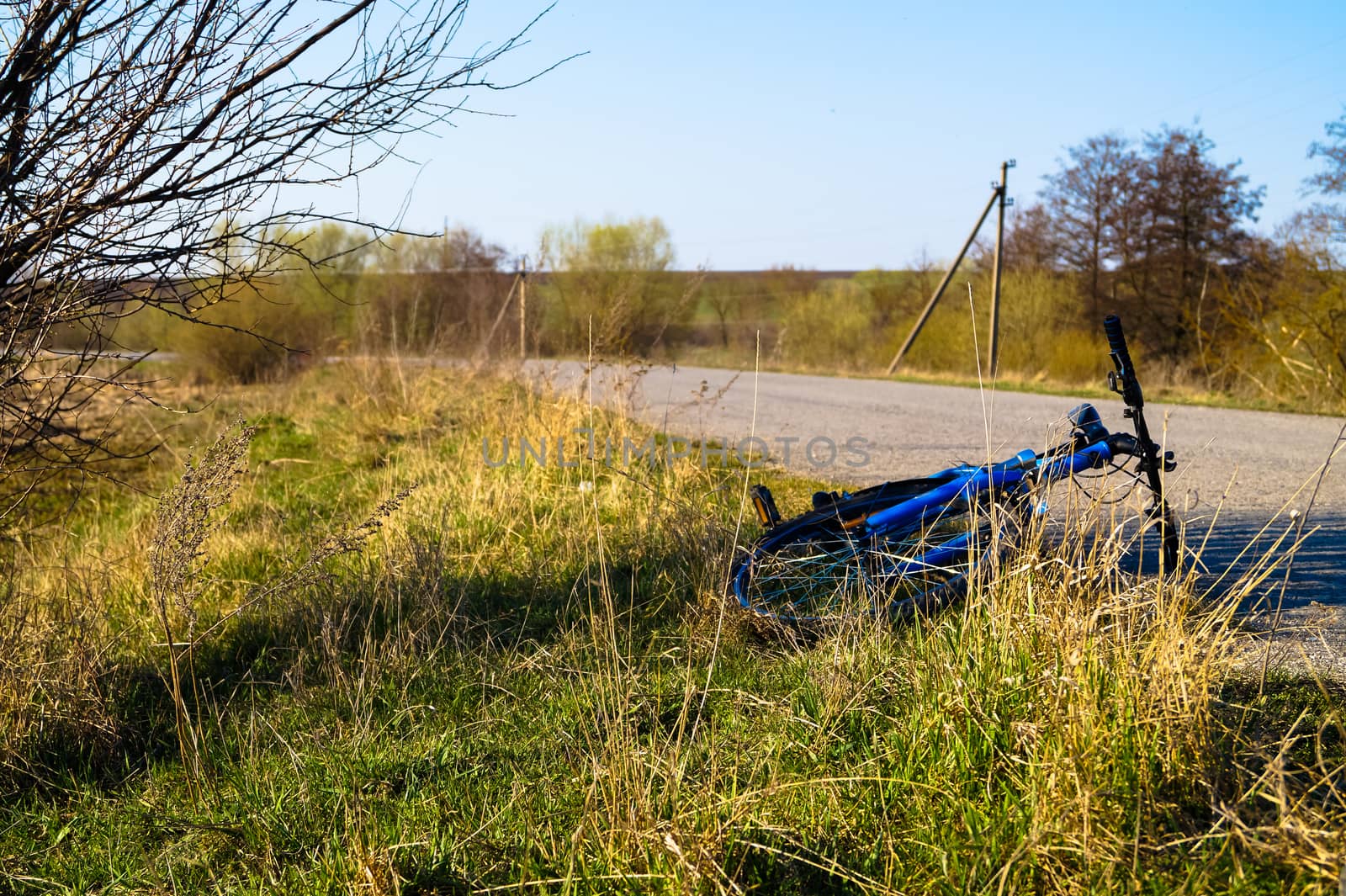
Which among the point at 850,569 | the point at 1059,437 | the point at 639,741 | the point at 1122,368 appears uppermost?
the point at 1122,368

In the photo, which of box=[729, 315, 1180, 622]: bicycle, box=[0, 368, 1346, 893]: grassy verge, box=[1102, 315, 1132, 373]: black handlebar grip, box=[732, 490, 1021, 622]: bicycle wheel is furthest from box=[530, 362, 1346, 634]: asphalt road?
box=[0, 368, 1346, 893]: grassy verge

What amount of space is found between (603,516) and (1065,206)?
2401 cm

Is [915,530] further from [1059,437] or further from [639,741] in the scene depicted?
[639,741]

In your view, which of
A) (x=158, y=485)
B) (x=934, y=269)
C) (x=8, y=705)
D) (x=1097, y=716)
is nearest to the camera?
(x=1097, y=716)

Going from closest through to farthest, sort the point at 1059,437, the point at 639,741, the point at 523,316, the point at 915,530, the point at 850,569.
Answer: the point at 639,741, the point at 1059,437, the point at 850,569, the point at 915,530, the point at 523,316

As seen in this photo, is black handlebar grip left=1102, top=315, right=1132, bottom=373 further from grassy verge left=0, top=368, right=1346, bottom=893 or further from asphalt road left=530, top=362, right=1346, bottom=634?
grassy verge left=0, top=368, right=1346, bottom=893

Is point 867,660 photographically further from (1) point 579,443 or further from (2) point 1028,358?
(2) point 1028,358

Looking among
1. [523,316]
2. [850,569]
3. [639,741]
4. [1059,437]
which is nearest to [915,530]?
[850,569]

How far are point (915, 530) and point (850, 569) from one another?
1.34ft

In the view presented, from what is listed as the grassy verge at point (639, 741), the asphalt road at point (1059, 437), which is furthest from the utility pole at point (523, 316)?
the grassy verge at point (639, 741)

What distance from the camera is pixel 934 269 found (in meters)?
32.0

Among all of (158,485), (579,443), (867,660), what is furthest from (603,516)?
(158,485)

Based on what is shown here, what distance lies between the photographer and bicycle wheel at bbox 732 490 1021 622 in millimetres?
3465

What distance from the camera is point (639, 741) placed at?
2.96 m
